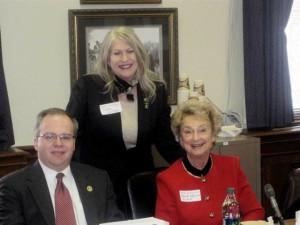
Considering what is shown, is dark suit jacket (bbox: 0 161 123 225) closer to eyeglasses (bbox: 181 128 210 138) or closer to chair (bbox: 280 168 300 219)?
eyeglasses (bbox: 181 128 210 138)

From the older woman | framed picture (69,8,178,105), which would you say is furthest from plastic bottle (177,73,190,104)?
the older woman

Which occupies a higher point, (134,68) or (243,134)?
(134,68)

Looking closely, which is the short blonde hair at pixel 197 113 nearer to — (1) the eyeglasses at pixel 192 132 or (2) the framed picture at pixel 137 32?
(1) the eyeglasses at pixel 192 132

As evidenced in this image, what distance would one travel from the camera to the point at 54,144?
7.75ft

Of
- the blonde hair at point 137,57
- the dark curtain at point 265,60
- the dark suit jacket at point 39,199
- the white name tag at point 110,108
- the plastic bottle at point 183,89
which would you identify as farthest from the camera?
the dark curtain at point 265,60

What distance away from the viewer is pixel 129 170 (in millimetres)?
3105

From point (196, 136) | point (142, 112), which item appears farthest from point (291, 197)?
point (142, 112)

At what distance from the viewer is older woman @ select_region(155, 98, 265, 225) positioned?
2.50 metres

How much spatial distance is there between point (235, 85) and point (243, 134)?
49 cm

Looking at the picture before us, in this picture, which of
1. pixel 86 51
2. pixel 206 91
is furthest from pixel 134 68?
pixel 206 91

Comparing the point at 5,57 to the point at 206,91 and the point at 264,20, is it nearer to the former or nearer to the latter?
the point at 206,91

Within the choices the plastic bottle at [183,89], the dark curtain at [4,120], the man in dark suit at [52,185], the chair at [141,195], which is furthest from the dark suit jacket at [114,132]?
the plastic bottle at [183,89]

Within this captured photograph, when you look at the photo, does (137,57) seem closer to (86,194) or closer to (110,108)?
(110,108)

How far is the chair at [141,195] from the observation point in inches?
105
